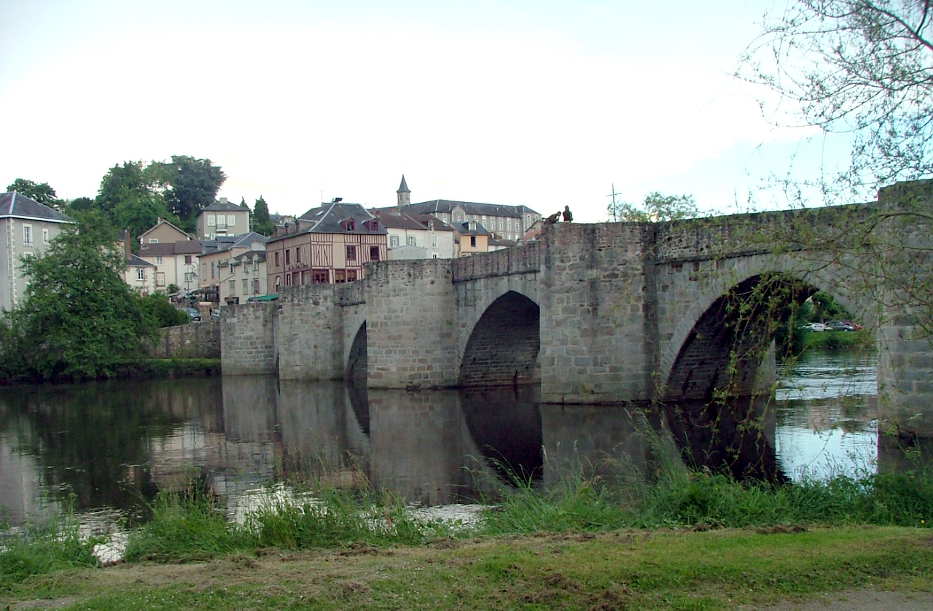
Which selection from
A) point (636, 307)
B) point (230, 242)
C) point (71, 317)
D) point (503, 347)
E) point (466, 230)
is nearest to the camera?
point (636, 307)

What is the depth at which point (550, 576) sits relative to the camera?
6.43 meters

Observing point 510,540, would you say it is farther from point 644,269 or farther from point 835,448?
point 644,269

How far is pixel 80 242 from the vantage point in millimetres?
45000

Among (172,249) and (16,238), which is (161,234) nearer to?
(172,249)

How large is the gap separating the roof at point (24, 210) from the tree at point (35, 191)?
28500 millimetres

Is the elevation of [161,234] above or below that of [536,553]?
above

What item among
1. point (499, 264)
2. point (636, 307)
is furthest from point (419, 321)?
point (636, 307)

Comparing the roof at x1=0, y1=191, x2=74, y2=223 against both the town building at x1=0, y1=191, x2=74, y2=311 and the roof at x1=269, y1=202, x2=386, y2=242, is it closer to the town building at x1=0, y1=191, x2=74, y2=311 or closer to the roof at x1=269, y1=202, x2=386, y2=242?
the town building at x1=0, y1=191, x2=74, y2=311

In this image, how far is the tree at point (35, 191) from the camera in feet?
260

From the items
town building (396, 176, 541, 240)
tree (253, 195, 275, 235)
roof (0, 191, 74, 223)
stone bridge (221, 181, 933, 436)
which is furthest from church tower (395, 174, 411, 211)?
stone bridge (221, 181, 933, 436)

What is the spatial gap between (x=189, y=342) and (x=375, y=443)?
33.4m

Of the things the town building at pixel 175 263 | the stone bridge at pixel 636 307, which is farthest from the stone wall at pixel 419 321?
the town building at pixel 175 263

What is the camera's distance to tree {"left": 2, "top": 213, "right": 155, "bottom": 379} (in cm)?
4334

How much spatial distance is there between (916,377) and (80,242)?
40.1 meters
